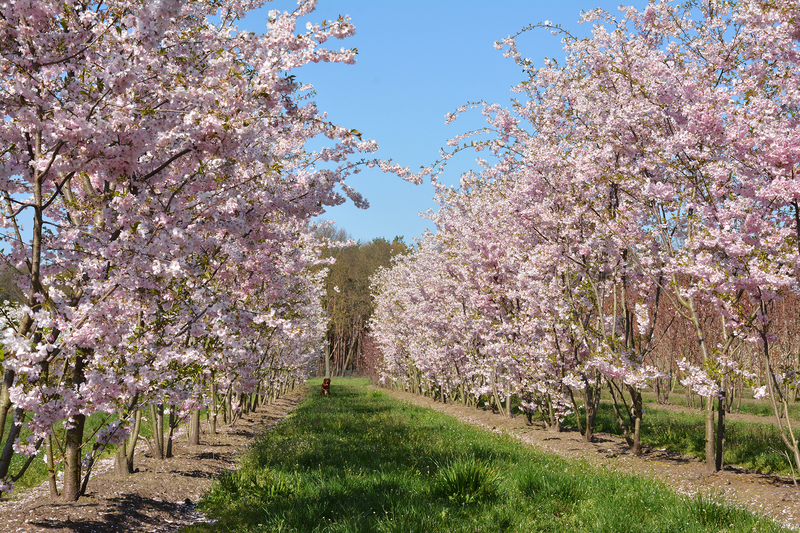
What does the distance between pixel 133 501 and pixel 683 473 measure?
24.1 ft

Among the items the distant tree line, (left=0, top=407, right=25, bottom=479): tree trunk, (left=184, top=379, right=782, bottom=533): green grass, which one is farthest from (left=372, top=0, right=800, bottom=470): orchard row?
the distant tree line

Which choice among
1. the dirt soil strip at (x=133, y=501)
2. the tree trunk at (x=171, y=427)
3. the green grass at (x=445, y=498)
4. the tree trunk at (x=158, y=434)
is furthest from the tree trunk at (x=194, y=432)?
the green grass at (x=445, y=498)

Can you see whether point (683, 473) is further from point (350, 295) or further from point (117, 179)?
point (350, 295)

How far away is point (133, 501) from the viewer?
6.45 meters

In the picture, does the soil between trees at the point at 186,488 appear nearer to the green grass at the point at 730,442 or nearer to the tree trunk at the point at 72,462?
the tree trunk at the point at 72,462

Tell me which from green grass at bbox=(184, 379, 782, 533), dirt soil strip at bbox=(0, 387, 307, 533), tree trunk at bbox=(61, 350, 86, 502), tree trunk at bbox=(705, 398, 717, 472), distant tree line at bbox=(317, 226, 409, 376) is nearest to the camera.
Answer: green grass at bbox=(184, 379, 782, 533)

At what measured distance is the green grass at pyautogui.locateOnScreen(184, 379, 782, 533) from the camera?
5.02 meters

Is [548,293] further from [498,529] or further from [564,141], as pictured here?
[498,529]

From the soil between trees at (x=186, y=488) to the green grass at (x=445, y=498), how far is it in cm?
56

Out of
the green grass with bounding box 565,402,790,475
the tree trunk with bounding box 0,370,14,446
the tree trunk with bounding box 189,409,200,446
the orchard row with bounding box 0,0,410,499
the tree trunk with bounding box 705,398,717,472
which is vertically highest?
the orchard row with bounding box 0,0,410,499

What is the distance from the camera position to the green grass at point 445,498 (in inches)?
198

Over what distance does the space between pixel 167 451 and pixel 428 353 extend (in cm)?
1306

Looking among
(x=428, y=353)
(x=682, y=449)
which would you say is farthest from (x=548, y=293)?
(x=428, y=353)

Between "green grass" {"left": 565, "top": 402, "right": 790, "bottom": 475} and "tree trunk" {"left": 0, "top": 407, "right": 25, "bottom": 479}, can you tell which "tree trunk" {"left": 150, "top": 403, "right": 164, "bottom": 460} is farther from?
"green grass" {"left": 565, "top": 402, "right": 790, "bottom": 475}
